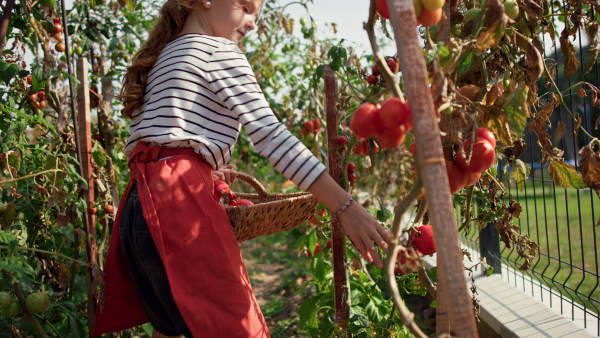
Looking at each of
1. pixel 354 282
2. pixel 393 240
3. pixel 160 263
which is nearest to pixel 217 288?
pixel 160 263

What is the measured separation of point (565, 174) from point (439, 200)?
688 mm

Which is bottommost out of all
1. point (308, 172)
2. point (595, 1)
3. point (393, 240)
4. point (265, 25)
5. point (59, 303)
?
point (59, 303)

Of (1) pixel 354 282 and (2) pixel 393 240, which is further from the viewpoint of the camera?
(1) pixel 354 282

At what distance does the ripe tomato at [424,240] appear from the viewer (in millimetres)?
1119

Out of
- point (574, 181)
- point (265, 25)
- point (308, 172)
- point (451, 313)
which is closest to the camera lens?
point (451, 313)

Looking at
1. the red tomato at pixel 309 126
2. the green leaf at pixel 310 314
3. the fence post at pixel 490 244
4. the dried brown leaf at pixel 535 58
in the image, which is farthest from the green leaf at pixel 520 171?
the red tomato at pixel 309 126

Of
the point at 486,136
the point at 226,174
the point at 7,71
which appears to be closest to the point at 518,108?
the point at 486,136

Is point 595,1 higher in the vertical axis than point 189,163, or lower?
higher

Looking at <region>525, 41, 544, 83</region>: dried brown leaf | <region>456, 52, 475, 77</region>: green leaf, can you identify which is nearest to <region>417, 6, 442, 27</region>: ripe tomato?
<region>456, 52, 475, 77</region>: green leaf

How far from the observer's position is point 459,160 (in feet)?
3.31

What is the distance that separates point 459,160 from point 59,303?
1530 mm

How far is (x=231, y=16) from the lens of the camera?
1468 millimetres

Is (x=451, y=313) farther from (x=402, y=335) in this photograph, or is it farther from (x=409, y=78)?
(x=402, y=335)

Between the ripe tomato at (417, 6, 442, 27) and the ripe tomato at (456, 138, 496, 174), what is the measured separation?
25 cm
